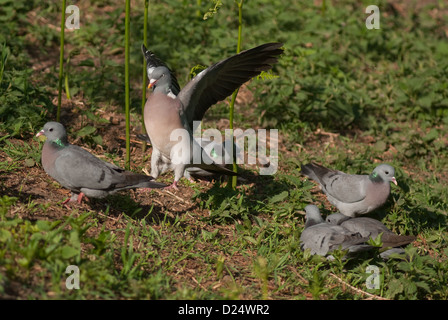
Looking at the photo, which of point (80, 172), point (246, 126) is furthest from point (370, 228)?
point (80, 172)

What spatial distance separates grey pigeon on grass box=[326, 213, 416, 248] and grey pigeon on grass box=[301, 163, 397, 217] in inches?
6.9

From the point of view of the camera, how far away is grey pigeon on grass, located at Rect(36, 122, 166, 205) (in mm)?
4688

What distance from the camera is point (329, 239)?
489 cm

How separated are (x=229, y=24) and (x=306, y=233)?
4571mm

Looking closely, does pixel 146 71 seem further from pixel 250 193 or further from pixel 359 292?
pixel 359 292

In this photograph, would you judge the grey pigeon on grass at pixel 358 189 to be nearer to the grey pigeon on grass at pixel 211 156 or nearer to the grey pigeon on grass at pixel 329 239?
the grey pigeon on grass at pixel 329 239

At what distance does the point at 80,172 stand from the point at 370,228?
2.50 metres

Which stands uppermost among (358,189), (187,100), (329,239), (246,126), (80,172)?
(187,100)

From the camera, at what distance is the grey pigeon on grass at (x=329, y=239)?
4.80 meters

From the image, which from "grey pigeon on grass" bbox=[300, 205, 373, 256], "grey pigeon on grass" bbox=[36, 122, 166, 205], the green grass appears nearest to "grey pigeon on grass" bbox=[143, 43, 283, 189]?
the green grass

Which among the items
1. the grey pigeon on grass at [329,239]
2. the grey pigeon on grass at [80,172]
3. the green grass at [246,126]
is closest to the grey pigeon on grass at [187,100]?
the green grass at [246,126]

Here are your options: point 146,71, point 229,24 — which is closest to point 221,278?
point 146,71

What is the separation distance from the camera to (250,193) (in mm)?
5930

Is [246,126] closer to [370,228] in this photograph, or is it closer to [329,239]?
[370,228]
